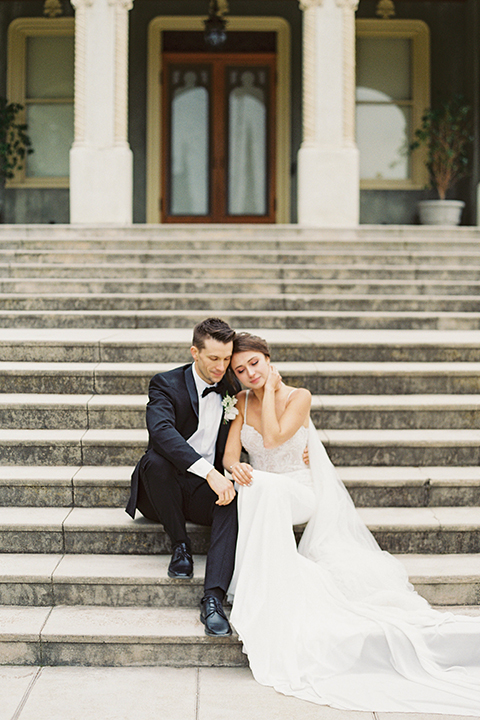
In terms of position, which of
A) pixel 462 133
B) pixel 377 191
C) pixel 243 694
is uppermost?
pixel 462 133

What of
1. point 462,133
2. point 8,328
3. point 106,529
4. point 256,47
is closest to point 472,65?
point 462,133

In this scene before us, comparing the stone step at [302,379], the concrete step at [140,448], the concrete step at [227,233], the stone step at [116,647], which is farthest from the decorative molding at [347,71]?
the stone step at [116,647]

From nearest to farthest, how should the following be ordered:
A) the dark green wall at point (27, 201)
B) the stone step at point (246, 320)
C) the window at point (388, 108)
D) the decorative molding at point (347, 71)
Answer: the stone step at point (246, 320) → the decorative molding at point (347, 71) → the dark green wall at point (27, 201) → the window at point (388, 108)

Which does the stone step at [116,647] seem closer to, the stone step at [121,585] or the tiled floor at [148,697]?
the tiled floor at [148,697]

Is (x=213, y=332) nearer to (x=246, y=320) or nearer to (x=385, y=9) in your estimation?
(x=246, y=320)

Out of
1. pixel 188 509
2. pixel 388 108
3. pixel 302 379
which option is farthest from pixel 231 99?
pixel 188 509

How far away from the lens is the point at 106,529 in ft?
11.9

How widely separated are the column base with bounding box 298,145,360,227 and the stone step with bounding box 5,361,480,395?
181 inches

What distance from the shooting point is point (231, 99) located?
11289 mm

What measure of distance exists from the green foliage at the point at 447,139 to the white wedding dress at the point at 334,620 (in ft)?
27.2

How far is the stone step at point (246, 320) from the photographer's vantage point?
571 cm

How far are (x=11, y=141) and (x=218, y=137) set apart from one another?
3096mm

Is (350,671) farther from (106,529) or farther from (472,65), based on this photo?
(472,65)

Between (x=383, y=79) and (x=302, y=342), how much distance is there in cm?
788
